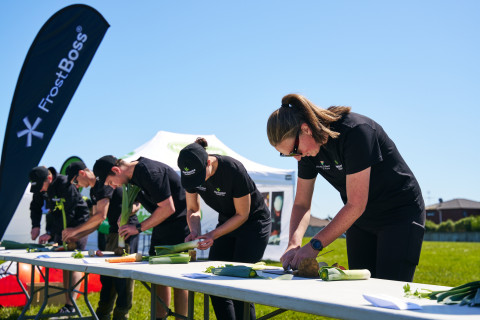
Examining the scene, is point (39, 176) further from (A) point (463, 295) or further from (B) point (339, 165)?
(A) point (463, 295)

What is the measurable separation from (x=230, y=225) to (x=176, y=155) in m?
7.55

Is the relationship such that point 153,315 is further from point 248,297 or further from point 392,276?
point 392,276

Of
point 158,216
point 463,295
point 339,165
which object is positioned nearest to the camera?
point 463,295

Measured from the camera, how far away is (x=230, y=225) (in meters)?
2.84

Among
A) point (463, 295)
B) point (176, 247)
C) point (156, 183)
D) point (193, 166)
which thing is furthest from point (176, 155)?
point (463, 295)

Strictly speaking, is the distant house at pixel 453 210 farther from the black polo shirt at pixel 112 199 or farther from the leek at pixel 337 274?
the leek at pixel 337 274

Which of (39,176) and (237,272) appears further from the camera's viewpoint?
(39,176)

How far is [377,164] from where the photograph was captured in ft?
6.93

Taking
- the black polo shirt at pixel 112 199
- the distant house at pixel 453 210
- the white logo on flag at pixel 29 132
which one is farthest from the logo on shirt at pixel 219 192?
the distant house at pixel 453 210

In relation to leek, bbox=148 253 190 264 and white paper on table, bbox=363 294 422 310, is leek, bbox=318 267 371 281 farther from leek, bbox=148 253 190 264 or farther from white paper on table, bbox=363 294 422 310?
leek, bbox=148 253 190 264

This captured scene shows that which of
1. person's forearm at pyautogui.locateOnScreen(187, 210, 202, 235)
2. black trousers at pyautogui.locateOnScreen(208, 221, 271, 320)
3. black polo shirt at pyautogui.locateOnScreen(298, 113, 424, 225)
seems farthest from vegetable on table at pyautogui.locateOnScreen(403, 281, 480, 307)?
person's forearm at pyautogui.locateOnScreen(187, 210, 202, 235)

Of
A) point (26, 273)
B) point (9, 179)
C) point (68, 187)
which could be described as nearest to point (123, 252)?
point (68, 187)

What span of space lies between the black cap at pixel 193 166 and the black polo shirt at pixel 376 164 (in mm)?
753

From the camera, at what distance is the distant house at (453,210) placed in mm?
65500
